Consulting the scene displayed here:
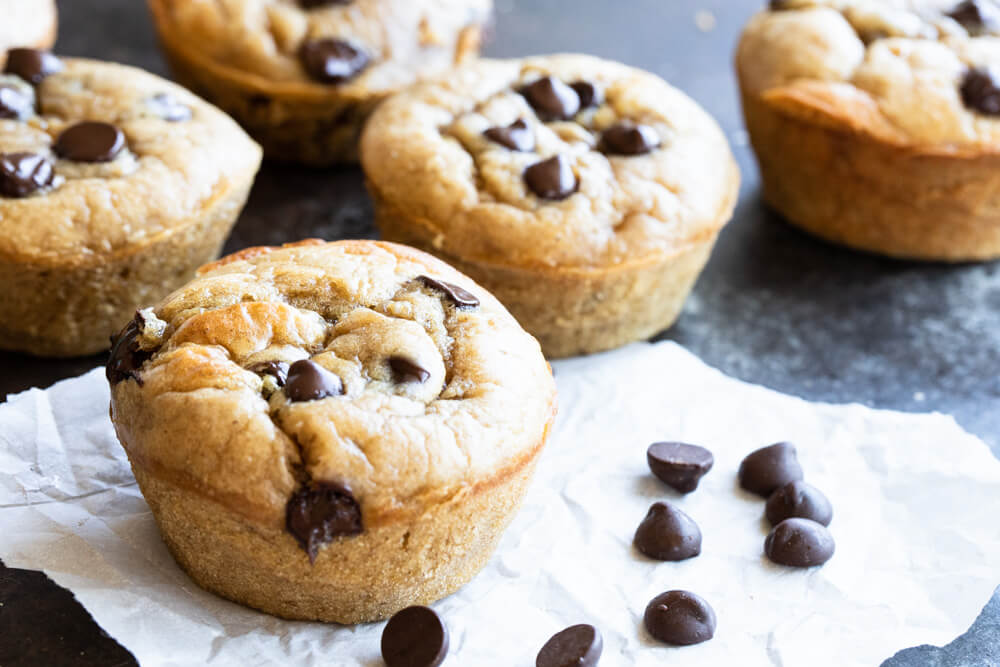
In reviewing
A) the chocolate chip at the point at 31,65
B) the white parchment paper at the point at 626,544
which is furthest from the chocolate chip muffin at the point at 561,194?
the chocolate chip at the point at 31,65

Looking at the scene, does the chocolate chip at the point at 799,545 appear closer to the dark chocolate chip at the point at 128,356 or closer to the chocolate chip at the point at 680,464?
the chocolate chip at the point at 680,464

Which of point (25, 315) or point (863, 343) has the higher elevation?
point (25, 315)

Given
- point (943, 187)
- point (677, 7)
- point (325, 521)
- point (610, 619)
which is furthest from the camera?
point (677, 7)

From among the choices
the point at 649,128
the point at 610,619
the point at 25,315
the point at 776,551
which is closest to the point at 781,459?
the point at 776,551

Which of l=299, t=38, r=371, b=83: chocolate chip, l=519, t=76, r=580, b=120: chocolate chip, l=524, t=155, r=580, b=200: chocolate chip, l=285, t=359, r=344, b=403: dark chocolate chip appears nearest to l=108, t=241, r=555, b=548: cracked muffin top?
l=285, t=359, r=344, b=403: dark chocolate chip

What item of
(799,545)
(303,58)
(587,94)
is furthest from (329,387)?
(303,58)

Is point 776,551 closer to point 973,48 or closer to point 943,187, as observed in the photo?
point 943,187

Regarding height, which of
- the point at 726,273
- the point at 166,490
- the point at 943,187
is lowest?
the point at 726,273
